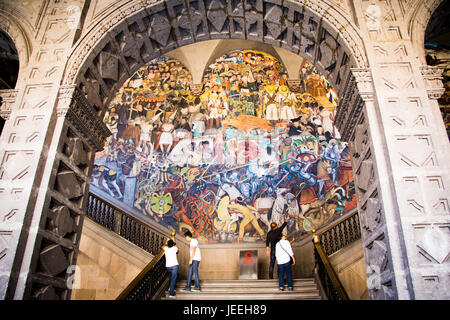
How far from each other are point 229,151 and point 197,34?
17.8 ft

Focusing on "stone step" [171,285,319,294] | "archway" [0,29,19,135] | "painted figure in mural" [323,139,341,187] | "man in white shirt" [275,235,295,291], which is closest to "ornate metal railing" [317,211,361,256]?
"painted figure in mural" [323,139,341,187]

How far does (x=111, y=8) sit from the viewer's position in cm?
513

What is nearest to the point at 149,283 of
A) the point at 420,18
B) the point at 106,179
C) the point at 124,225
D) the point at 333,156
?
the point at 124,225

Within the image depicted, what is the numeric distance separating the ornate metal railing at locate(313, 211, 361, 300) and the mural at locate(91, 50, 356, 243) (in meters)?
0.96

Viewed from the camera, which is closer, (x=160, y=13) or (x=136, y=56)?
(x=160, y=13)

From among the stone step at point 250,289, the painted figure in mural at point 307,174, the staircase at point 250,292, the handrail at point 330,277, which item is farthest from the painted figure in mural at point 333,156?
the stone step at point 250,289

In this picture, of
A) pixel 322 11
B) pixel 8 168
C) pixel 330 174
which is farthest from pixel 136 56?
pixel 330 174

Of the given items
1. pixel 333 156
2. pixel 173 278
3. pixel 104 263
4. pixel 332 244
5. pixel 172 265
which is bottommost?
pixel 173 278

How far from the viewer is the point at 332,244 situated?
8227 mm

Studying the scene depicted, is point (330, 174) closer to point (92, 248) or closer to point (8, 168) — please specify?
point (92, 248)

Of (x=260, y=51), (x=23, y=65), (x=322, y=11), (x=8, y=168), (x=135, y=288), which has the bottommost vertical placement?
(x=135, y=288)

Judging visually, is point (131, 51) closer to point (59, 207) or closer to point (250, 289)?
point (59, 207)

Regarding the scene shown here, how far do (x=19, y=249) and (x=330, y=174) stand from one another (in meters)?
8.29
